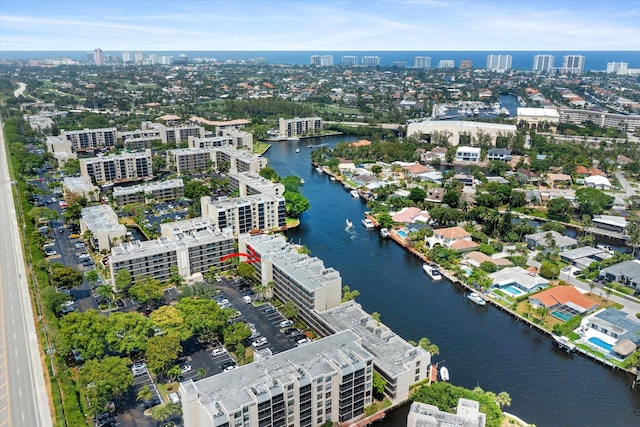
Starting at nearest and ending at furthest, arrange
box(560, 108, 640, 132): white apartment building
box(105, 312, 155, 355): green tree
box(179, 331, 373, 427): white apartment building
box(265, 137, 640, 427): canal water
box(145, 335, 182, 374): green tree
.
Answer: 1. box(179, 331, 373, 427): white apartment building
2. box(265, 137, 640, 427): canal water
3. box(145, 335, 182, 374): green tree
4. box(105, 312, 155, 355): green tree
5. box(560, 108, 640, 132): white apartment building

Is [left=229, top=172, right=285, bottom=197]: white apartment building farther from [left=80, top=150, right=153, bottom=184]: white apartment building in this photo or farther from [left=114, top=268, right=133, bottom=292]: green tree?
[left=114, top=268, right=133, bottom=292]: green tree

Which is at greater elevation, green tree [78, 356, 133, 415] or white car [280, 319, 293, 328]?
green tree [78, 356, 133, 415]

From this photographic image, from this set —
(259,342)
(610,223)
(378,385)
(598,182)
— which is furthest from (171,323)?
(598,182)

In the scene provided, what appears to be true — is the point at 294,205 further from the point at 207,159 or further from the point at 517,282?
the point at 207,159

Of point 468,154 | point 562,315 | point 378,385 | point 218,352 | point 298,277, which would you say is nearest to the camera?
point 378,385

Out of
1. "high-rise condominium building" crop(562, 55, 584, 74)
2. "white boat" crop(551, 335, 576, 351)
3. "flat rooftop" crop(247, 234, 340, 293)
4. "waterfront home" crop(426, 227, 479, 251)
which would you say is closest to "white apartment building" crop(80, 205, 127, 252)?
"flat rooftop" crop(247, 234, 340, 293)

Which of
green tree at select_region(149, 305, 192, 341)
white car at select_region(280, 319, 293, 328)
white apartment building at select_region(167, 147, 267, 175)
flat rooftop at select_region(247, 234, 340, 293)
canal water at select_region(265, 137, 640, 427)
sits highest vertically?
white apartment building at select_region(167, 147, 267, 175)

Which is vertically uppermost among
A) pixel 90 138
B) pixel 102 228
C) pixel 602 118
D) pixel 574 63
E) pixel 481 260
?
pixel 574 63
